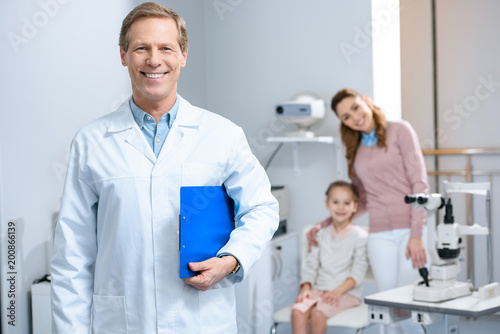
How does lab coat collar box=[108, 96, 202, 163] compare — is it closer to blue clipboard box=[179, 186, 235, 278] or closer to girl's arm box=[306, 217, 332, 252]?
blue clipboard box=[179, 186, 235, 278]

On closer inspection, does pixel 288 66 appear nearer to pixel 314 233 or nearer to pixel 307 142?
pixel 307 142

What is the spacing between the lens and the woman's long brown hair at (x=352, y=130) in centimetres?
266

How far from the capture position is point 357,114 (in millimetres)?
2643

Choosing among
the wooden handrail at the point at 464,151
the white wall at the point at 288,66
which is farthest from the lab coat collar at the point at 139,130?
the wooden handrail at the point at 464,151

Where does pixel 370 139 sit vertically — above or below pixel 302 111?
below

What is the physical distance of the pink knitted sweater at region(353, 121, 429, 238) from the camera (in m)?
2.59

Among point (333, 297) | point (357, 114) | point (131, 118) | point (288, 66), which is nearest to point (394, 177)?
point (357, 114)

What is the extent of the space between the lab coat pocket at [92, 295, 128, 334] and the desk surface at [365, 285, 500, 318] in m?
1.26

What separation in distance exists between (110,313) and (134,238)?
0.53 ft

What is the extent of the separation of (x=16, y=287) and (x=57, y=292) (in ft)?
4.08

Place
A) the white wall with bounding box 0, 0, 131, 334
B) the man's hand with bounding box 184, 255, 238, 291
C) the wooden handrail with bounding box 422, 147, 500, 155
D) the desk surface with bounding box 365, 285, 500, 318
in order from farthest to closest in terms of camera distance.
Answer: the wooden handrail with bounding box 422, 147, 500, 155 < the white wall with bounding box 0, 0, 131, 334 < the desk surface with bounding box 365, 285, 500, 318 < the man's hand with bounding box 184, 255, 238, 291

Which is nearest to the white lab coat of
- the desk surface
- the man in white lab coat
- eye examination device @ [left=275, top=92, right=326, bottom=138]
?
the man in white lab coat

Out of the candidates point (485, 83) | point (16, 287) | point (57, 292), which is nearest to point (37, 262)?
point (16, 287)

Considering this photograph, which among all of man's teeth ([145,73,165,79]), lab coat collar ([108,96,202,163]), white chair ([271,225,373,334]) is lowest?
white chair ([271,225,373,334])
